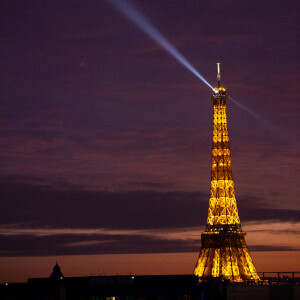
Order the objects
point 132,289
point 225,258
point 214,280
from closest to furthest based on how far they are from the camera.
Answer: point 132,289, point 214,280, point 225,258

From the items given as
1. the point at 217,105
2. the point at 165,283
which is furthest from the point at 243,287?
the point at 217,105

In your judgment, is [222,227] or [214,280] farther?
[222,227]

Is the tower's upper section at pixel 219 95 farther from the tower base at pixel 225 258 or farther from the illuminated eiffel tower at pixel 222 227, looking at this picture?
the tower base at pixel 225 258

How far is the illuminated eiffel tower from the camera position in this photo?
184875 mm

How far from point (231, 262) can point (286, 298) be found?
208 feet

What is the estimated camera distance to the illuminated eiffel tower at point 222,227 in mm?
184875

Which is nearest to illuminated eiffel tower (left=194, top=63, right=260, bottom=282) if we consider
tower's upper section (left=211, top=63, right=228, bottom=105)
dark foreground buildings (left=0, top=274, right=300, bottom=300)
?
tower's upper section (left=211, top=63, right=228, bottom=105)

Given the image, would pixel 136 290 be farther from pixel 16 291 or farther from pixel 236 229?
pixel 236 229

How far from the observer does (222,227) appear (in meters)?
186

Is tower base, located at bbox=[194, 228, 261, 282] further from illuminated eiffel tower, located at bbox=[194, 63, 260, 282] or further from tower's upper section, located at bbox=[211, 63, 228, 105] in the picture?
tower's upper section, located at bbox=[211, 63, 228, 105]

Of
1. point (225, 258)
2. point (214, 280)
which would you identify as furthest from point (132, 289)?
point (225, 258)

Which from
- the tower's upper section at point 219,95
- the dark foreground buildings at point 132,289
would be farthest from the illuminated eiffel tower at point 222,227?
the dark foreground buildings at point 132,289

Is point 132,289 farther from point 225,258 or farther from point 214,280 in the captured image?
point 225,258

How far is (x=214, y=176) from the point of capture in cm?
18912
